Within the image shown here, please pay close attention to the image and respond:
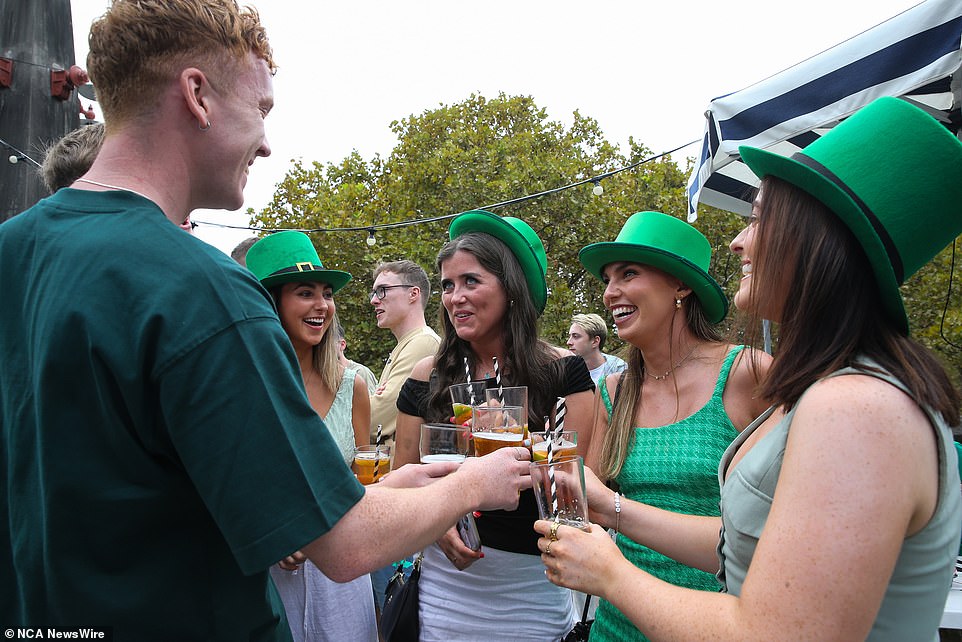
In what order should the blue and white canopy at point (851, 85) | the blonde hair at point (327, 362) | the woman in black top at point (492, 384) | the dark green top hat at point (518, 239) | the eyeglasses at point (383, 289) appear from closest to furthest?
the woman in black top at point (492, 384) < the dark green top hat at point (518, 239) < the blue and white canopy at point (851, 85) < the blonde hair at point (327, 362) < the eyeglasses at point (383, 289)

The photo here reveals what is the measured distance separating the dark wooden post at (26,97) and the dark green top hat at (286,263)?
3.33m

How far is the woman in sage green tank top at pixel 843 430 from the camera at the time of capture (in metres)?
1.14

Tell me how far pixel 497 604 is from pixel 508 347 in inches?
46.6

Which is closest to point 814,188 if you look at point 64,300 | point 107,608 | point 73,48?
point 64,300

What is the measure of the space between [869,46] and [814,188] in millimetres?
3356

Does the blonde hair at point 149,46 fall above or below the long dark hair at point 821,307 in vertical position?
above

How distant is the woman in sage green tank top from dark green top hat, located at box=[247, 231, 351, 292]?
105 inches

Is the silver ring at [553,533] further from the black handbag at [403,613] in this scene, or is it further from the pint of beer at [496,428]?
the black handbag at [403,613]

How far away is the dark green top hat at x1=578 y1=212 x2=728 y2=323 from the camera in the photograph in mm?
2955

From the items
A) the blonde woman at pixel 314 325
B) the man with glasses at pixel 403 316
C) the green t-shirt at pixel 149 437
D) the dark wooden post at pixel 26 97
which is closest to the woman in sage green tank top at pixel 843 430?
the green t-shirt at pixel 149 437

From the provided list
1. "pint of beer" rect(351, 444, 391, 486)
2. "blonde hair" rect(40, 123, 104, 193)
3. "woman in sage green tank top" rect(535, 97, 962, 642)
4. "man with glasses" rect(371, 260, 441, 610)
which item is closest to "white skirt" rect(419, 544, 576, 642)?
Result: "pint of beer" rect(351, 444, 391, 486)

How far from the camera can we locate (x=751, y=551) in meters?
1.40

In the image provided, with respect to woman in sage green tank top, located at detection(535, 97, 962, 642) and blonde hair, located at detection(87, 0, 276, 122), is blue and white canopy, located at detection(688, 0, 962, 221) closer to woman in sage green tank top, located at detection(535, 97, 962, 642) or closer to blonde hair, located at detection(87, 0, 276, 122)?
woman in sage green tank top, located at detection(535, 97, 962, 642)

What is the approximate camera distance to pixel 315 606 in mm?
3006
